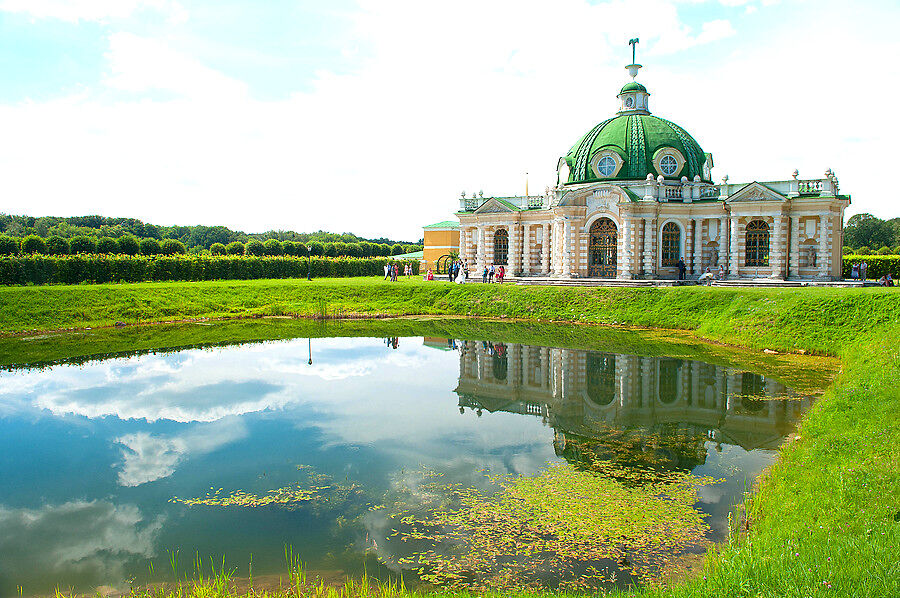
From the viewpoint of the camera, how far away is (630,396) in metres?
17.4

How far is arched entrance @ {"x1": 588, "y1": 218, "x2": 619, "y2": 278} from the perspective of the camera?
131 ft

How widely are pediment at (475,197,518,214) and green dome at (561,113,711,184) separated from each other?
4.60 meters

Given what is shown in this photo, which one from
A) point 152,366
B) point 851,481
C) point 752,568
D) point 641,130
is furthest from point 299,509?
point 641,130

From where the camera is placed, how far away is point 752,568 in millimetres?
6352

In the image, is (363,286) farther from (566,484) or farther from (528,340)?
(566,484)

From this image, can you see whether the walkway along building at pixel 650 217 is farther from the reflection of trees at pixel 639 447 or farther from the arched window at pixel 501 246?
the reflection of trees at pixel 639 447

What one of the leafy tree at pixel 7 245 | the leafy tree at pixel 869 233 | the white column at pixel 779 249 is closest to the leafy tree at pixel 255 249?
the leafy tree at pixel 7 245

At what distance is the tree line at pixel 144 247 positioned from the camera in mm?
48112

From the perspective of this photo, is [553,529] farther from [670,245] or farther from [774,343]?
[670,245]

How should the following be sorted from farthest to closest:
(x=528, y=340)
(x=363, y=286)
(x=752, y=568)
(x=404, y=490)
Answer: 1. (x=363, y=286)
2. (x=528, y=340)
3. (x=404, y=490)
4. (x=752, y=568)

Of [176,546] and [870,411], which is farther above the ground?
[870,411]

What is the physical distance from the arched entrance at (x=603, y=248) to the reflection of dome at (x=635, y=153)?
3.63m

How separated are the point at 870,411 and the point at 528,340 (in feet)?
51.9

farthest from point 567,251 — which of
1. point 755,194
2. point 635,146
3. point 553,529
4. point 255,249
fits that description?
point 255,249
